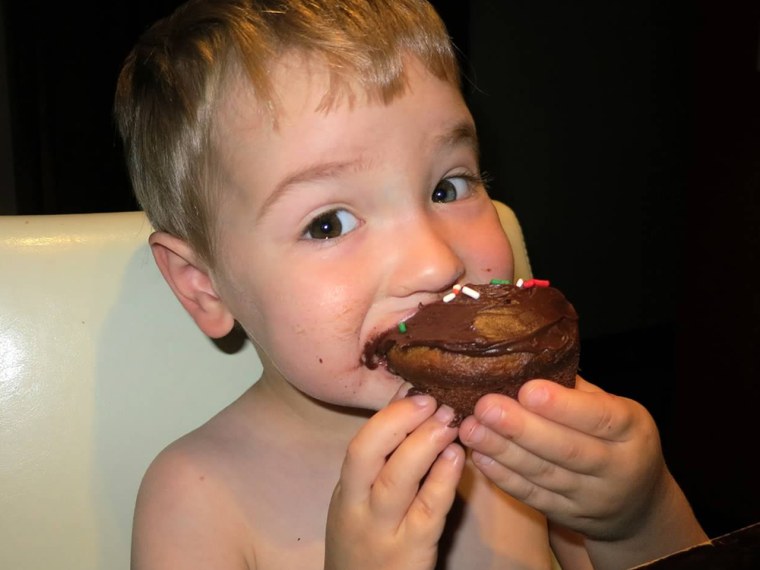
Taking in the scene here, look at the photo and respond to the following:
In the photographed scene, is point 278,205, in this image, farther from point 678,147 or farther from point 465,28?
point 678,147

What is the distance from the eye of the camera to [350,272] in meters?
0.72

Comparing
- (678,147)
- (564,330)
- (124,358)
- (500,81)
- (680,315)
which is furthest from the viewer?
(678,147)

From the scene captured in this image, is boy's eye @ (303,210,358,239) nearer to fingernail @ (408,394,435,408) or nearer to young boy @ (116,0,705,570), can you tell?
young boy @ (116,0,705,570)

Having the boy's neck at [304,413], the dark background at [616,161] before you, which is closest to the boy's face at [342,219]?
the boy's neck at [304,413]

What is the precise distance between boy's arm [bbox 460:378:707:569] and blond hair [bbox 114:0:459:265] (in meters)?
0.34

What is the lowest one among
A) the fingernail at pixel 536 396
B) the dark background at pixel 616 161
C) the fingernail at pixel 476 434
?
the dark background at pixel 616 161

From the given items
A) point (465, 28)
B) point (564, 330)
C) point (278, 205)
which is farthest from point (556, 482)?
point (465, 28)

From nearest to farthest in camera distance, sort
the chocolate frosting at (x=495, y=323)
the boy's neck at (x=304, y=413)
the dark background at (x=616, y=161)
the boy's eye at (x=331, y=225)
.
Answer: the chocolate frosting at (x=495, y=323) < the boy's eye at (x=331, y=225) < the boy's neck at (x=304, y=413) < the dark background at (x=616, y=161)

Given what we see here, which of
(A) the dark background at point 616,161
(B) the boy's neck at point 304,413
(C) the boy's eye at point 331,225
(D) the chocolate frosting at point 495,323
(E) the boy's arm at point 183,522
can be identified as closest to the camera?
(D) the chocolate frosting at point 495,323

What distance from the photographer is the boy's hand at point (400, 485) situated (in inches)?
26.2

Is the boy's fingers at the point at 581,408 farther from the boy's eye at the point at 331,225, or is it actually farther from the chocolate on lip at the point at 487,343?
the boy's eye at the point at 331,225

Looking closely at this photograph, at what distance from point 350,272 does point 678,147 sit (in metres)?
3.20

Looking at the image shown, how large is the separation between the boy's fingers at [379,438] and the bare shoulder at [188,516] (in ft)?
0.83

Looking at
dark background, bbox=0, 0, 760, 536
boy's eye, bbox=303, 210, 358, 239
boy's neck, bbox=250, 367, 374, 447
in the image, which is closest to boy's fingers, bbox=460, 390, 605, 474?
boy's eye, bbox=303, 210, 358, 239
